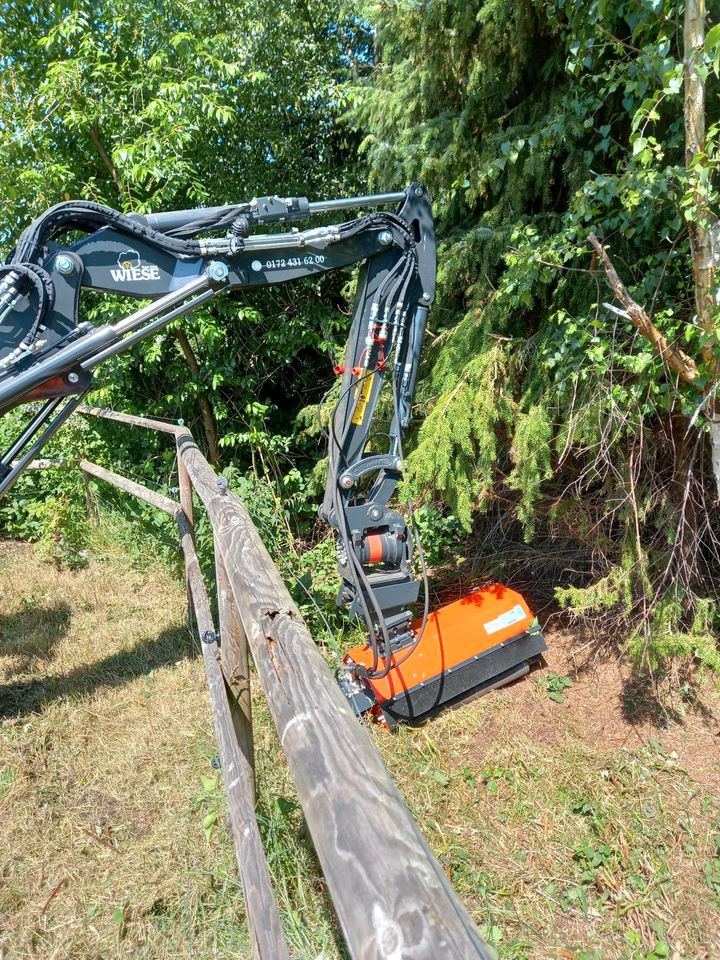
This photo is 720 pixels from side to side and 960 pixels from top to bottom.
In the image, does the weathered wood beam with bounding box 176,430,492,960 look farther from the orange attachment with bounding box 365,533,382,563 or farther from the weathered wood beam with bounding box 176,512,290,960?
the orange attachment with bounding box 365,533,382,563

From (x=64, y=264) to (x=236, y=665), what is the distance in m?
2.07

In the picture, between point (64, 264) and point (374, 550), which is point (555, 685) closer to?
point (374, 550)

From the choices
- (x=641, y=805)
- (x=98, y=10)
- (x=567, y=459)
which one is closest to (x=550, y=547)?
(x=567, y=459)

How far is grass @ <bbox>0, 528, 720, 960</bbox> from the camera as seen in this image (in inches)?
103

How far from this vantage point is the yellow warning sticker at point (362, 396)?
378 cm

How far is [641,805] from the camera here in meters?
3.27

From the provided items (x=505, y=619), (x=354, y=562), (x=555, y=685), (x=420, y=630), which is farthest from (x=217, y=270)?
(x=555, y=685)

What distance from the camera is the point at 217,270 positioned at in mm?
3203

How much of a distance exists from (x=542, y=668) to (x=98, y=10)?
24.3ft

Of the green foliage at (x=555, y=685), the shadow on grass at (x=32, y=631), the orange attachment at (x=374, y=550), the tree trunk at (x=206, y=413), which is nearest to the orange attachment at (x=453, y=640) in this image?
the green foliage at (x=555, y=685)

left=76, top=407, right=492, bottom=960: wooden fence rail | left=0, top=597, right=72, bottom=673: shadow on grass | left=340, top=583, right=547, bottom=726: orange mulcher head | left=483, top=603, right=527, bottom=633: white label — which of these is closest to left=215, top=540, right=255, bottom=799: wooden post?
left=76, top=407, right=492, bottom=960: wooden fence rail

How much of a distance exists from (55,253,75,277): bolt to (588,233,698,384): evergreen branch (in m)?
2.60

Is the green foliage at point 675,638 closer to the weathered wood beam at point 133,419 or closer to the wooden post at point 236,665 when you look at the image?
the wooden post at point 236,665

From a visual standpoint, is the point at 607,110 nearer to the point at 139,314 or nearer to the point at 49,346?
the point at 139,314
